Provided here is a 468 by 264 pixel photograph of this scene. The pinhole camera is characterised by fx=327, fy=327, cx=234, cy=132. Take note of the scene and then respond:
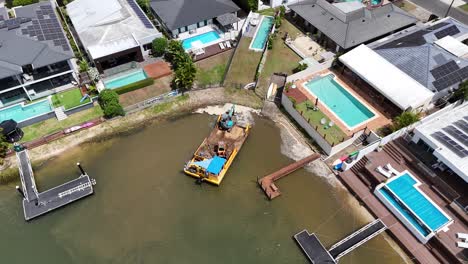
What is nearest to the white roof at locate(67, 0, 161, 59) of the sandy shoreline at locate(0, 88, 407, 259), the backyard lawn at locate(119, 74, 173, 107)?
the backyard lawn at locate(119, 74, 173, 107)

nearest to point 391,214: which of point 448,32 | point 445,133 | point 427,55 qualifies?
point 445,133

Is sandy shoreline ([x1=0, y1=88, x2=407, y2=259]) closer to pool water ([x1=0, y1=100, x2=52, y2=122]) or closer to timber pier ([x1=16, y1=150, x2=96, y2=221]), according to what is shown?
timber pier ([x1=16, y1=150, x2=96, y2=221])

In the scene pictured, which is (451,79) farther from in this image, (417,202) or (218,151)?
(218,151)

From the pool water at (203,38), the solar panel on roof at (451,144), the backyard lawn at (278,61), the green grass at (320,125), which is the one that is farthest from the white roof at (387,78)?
the pool water at (203,38)

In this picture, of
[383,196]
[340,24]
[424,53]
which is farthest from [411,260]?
[340,24]

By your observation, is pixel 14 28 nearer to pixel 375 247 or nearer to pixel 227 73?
pixel 227 73

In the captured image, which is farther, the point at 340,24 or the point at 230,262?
the point at 340,24

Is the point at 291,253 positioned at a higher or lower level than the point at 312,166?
lower

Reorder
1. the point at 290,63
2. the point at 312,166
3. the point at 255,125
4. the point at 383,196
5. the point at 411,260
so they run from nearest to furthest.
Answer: the point at 411,260, the point at 383,196, the point at 312,166, the point at 255,125, the point at 290,63
